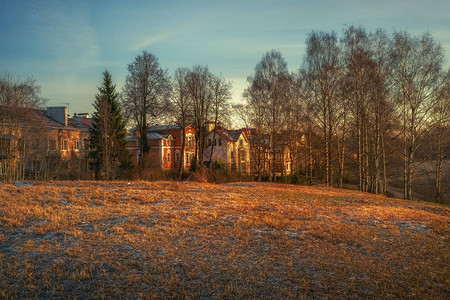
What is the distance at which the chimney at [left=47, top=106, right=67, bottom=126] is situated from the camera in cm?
3926

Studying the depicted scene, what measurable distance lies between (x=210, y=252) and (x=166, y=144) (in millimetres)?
42425

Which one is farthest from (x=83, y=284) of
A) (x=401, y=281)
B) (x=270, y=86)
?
(x=270, y=86)

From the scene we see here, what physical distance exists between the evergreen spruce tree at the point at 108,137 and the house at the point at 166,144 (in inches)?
518

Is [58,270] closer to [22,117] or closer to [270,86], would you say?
[22,117]

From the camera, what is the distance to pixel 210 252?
6.43m

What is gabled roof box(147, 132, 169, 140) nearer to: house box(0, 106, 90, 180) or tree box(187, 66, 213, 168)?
tree box(187, 66, 213, 168)

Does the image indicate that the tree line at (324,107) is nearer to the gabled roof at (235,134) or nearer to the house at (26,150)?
the house at (26,150)

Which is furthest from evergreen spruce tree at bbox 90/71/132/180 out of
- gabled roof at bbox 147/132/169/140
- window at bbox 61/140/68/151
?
gabled roof at bbox 147/132/169/140

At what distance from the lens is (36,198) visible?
11.2 m

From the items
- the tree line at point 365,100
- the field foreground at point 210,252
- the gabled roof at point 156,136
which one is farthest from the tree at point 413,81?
the gabled roof at point 156,136

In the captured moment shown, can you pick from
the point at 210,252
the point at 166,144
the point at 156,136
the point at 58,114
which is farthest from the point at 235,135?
the point at 210,252

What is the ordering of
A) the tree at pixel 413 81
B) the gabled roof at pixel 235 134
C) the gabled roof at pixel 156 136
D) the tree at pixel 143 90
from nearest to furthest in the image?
the tree at pixel 413 81 → the tree at pixel 143 90 → the gabled roof at pixel 156 136 → the gabled roof at pixel 235 134

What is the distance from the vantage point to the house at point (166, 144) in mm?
45344

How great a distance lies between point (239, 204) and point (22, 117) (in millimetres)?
20943
